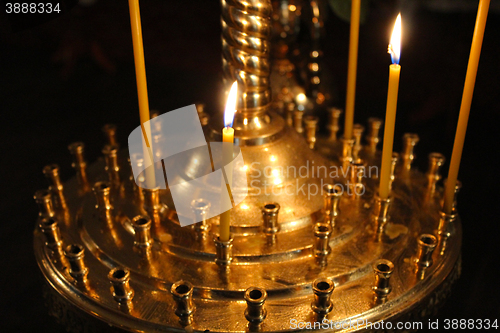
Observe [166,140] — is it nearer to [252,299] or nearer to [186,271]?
[186,271]

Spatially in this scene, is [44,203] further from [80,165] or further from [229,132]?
[229,132]

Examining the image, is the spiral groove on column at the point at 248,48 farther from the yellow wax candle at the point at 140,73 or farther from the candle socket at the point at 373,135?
the candle socket at the point at 373,135

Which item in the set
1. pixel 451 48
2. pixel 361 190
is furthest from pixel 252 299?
pixel 451 48

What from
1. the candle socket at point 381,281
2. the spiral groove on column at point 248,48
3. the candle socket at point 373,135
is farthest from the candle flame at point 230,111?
the candle socket at point 373,135

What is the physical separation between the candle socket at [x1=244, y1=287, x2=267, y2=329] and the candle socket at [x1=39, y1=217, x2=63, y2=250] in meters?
0.28

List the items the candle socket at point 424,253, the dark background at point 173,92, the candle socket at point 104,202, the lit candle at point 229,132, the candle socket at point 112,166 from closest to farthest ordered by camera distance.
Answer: the lit candle at point 229,132
the candle socket at point 424,253
the candle socket at point 104,202
the candle socket at point 112,166
the dark background at point 173,92

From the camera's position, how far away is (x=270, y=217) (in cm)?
58

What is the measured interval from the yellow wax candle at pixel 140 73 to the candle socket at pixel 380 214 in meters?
0.32

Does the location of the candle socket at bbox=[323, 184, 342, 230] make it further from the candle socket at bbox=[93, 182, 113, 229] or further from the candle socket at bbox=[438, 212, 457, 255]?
the candle socket at bbox=[93, 182, 113, 229]

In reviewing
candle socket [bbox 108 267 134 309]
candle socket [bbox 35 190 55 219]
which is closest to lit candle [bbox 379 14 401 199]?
candle socket [bbox 108 267 134 309]

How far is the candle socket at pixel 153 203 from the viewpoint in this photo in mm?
634

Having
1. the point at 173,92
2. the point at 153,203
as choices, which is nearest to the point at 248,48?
the point at 153,203

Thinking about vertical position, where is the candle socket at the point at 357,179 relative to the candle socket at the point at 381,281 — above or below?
above

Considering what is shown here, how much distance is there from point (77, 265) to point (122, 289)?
8 cm
